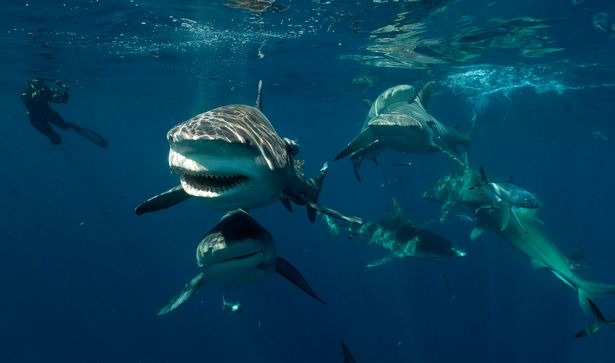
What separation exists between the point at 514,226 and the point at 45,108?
17.4 metres

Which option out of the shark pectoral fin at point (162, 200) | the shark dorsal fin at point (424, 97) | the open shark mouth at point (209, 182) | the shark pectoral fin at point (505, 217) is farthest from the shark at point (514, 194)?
the open shark mouth at point (209, 182)

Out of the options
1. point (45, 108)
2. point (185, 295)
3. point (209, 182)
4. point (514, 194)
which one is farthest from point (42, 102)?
point (514, 194)

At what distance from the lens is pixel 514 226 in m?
11.7

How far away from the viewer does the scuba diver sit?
1586 cm

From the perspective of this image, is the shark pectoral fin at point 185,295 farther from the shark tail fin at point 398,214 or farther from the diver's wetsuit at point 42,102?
the diver's wetsuit at point 42,102

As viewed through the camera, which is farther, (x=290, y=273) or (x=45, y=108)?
(x=45, y=108)

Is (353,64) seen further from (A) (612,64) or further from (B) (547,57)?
(A) (612,64)

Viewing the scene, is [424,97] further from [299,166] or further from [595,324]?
[299,166]

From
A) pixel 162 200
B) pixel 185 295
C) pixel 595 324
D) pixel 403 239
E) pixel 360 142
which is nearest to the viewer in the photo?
pixel 162 200

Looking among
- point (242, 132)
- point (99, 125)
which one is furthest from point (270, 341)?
point (99, 125)

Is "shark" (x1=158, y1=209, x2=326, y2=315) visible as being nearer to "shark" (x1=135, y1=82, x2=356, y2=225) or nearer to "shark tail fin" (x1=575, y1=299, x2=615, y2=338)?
"shark" (x1=135, y1=82, x2=356, y2=225)

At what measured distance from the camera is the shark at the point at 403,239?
12023 mm

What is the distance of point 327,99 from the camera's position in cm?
3981

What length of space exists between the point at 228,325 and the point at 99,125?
55.4 meters
